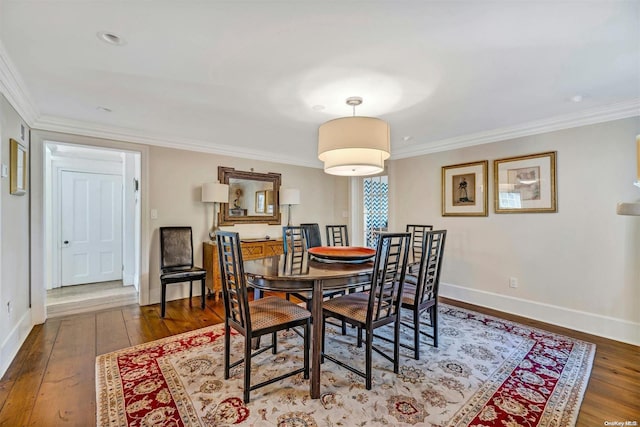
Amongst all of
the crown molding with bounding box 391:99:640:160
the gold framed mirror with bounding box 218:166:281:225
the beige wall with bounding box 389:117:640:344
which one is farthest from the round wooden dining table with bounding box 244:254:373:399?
the crown molding with bounding box 391:99:640:160

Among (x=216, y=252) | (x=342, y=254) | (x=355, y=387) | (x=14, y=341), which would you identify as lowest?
(x=355, y=387)

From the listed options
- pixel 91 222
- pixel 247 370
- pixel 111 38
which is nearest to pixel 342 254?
pixel 247 370

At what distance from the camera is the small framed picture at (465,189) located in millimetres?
3830

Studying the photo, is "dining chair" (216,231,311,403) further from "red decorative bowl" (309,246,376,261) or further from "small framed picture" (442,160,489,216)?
"small framed picture" (442,160,489,216)

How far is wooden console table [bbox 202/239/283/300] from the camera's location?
3.99 meters

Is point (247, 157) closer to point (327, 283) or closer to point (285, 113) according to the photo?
point (285, 113)

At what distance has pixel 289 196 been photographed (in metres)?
4.90

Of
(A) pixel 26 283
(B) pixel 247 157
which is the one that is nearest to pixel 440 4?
(B) pixel 247 157

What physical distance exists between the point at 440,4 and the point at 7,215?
11.3 feet

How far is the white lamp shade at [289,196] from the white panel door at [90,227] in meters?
2.70

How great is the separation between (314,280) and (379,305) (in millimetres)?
517

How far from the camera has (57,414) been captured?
174 cm

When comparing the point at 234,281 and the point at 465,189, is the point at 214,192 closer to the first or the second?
the point at 234,281

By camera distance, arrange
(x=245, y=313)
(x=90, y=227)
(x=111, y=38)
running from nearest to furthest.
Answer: (x=111, y=38)
(x=245, y=313)
(x=90, y=227)
